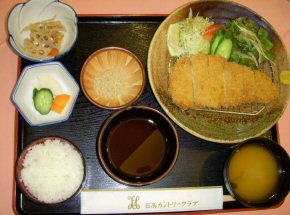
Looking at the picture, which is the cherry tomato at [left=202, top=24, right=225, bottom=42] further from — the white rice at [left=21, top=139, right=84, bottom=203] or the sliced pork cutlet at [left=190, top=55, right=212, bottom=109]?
the white rice at [left=21, top=139, right=84, bottom=203]

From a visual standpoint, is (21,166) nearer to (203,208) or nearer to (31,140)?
(31,140)

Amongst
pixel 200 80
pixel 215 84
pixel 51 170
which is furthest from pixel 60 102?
pixel 215 84

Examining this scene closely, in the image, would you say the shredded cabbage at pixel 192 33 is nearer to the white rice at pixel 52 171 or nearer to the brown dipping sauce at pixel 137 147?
the brown dipping sauce at pixel 137 147

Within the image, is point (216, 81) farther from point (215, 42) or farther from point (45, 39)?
point (45, 39)

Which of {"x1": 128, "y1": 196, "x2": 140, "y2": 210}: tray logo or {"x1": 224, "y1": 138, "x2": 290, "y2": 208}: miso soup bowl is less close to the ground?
{"x1": 224, "y1": 138, "x2": 290, "y2": 208}: miso soup bowl

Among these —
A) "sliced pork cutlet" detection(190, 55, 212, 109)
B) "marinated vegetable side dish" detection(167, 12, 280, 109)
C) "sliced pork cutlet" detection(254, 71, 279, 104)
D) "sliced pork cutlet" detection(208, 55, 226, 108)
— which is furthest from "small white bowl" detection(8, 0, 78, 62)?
"sliced pork cutlet" detection(254, 71, 279, 104)

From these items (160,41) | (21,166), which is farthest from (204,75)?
(21,166)

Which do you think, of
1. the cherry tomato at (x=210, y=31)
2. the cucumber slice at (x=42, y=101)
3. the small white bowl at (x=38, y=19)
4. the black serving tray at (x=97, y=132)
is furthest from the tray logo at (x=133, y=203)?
the cherry tomato at (x=210, y=31)
